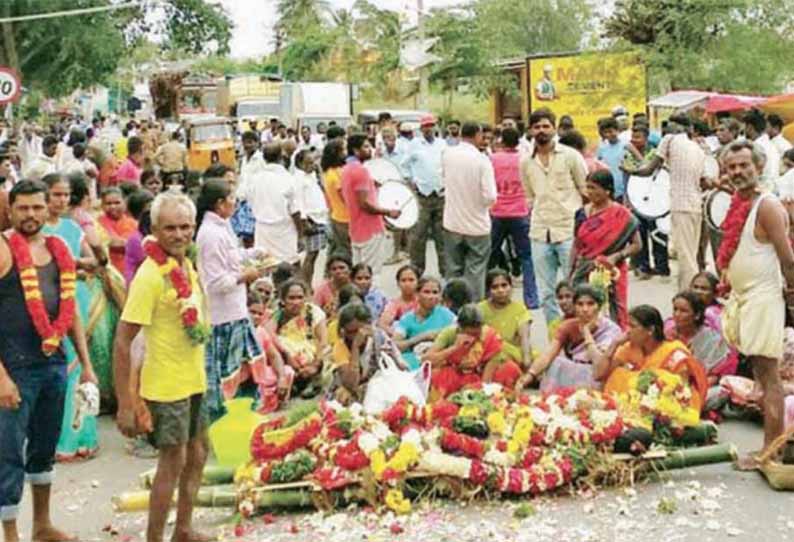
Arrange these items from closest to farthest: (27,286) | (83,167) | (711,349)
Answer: (27,286) → (711,349) → (83,167)

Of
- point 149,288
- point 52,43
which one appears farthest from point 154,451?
point 52,43

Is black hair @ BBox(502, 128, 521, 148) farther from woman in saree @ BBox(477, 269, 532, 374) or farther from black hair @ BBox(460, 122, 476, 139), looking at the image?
woman in saree @ BBox(477, 269, 532, 374)

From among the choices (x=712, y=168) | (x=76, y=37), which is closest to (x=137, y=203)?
(x=712, y=168)

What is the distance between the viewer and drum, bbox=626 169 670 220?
12.2 meters

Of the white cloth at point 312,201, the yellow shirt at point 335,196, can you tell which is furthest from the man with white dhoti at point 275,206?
the yellow shirt at point 335,196

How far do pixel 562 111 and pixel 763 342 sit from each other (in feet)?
63.1

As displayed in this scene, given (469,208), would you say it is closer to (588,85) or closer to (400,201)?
(400,201)

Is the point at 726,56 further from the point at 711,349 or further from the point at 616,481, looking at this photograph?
the point at 616,481

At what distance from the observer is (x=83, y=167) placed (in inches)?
539

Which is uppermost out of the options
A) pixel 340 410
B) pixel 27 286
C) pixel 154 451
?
pixel 27 286

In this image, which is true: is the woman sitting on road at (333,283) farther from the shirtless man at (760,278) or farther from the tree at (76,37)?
the tree at (76,37)

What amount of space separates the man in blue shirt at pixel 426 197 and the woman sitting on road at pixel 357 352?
404cm

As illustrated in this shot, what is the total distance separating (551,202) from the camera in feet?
30.7

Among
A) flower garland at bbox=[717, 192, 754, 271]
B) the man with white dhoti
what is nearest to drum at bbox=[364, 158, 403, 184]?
the man with white dhoti
